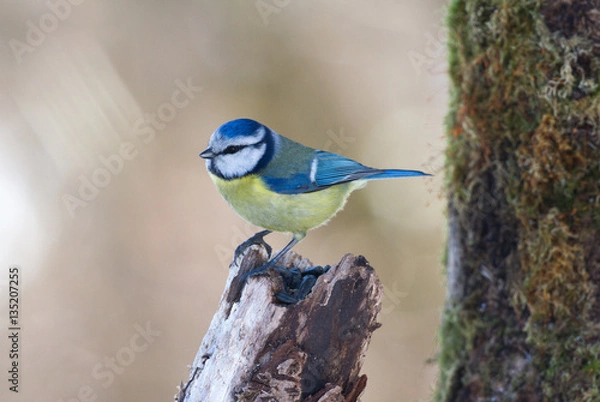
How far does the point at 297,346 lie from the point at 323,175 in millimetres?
1020

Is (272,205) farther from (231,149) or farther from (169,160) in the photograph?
(169,160)

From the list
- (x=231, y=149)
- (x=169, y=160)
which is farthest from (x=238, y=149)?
(x=169, y=160)

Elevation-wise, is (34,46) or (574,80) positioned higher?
(34,46)

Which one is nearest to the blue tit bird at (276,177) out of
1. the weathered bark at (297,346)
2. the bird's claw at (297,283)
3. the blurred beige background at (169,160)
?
the bird's claw at (297,283)

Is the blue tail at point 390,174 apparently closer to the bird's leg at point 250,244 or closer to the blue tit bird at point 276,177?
the blue tit bird at point 276,177

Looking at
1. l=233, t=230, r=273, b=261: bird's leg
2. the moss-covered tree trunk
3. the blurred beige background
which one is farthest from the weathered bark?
the blurred beige background

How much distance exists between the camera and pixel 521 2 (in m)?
2.17

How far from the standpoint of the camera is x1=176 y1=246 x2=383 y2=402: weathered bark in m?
1.79

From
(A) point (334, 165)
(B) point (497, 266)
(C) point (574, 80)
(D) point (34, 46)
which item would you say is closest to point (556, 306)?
(B) point (497, 266)

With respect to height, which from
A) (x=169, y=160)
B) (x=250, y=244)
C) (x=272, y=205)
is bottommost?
(x=250, y=244)

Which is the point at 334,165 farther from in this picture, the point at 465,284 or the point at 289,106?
the point at 289,106

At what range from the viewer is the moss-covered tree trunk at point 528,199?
212 cm

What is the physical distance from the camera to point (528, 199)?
221 cm

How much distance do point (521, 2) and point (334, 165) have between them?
1.00 meters
